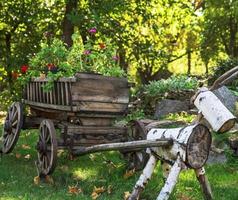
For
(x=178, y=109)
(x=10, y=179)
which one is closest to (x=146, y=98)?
(x=178, y=109)

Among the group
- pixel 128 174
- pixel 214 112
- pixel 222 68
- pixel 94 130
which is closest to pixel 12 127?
pixel 94 130

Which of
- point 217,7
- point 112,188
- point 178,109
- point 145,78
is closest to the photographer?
point 112,188

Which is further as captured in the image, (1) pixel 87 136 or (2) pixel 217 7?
(2) pixel 217 7

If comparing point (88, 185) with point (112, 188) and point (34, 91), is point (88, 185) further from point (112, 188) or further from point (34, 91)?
point (34, 91)

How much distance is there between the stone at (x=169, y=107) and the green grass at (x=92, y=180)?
4081 mm

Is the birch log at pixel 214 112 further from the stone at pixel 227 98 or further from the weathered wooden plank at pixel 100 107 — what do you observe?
the stone at pixel 227 98

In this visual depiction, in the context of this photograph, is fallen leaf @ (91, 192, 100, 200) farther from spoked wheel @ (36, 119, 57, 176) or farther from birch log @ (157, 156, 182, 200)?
birch log @ (157, 156, 182, 200)

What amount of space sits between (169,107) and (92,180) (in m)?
6.00

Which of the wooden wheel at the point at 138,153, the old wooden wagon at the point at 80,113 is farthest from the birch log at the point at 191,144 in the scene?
the wooden wheel at the point at 138,153

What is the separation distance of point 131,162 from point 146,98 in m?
6.63

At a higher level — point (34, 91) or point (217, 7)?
point (217, 7)

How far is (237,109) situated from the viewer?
1020 cm

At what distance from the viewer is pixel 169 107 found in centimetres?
1242

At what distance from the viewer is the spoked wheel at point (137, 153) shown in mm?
6758
